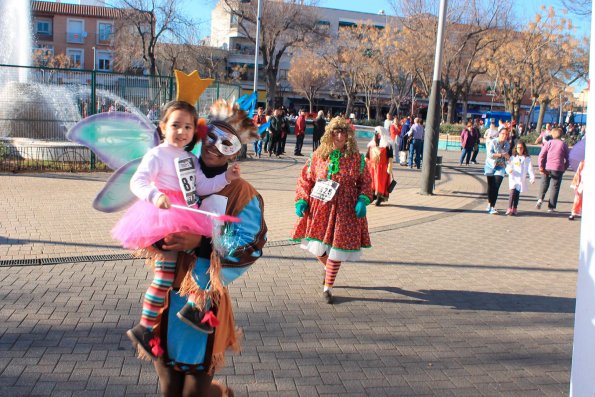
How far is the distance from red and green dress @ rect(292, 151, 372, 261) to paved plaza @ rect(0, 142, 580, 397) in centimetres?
55

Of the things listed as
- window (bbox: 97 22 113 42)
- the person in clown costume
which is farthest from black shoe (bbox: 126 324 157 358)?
window (bbox: 97 22 113 42)

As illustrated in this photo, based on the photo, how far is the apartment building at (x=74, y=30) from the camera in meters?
62.5

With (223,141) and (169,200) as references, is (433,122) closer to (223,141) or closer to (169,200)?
(223,141)

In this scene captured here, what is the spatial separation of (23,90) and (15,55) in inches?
380

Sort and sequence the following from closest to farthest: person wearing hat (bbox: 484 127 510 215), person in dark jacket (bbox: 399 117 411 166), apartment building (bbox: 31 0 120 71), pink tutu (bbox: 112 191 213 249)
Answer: pink tutu (bbox: 112 191 213 249), person wearing hat (bbox: 484 127 510 215), person in dark jacket (bbox: 399 117 411 166), apartment building (bbox: 31 0 120 71)

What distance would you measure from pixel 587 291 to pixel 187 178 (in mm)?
2011

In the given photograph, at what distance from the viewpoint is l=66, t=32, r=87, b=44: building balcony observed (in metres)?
62.7

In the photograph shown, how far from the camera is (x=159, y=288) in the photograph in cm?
284

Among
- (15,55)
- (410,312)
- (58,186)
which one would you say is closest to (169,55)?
(15,55)

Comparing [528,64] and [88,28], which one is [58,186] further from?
[88,28]

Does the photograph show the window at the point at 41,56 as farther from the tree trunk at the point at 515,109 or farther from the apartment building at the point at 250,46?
the tree trunk at the point at 515,109

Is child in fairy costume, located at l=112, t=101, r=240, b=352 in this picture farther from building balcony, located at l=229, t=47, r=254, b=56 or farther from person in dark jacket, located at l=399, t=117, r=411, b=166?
building balcony, located at l=229, t=47, r=254, b=56

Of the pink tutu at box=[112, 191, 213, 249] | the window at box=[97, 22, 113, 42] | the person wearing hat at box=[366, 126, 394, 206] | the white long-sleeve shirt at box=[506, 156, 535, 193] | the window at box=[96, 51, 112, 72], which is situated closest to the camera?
the pink tutu at box=[112, 191, 213, 249]

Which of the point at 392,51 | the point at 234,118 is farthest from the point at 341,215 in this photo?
the point at 392,51
